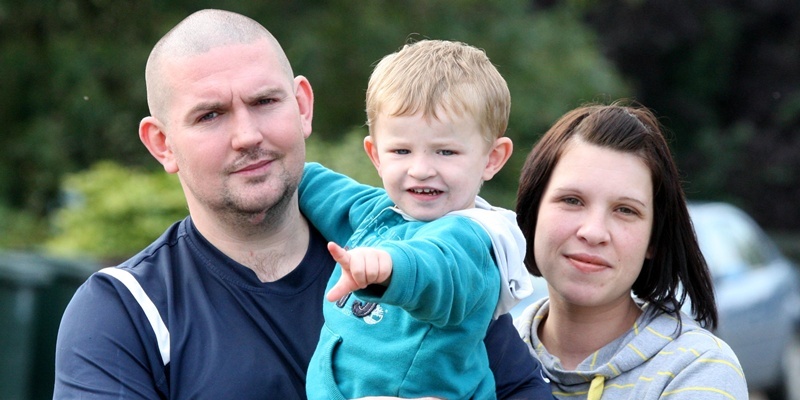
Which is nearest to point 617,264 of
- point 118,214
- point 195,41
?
point 195,41

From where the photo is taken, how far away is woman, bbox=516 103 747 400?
11.6 ft

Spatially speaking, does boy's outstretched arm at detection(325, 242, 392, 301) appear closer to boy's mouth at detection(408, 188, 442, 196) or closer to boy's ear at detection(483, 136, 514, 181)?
boy's mouth at detection(408, 188, 442, 196)

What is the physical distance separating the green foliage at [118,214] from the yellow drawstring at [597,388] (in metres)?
5.86

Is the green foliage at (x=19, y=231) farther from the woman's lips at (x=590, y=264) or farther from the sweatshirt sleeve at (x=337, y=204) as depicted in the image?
the woman's lips at (x=590, y=264)

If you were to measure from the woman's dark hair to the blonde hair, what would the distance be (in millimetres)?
510

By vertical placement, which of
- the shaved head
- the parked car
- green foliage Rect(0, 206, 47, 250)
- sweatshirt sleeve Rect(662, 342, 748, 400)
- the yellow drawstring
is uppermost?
the shaved head

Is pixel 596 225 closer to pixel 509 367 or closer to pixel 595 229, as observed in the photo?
pixel 595 229

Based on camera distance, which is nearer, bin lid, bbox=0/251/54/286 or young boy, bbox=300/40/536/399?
young boy, bbox=300/40/536/399

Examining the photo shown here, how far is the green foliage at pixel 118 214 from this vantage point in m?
9.14

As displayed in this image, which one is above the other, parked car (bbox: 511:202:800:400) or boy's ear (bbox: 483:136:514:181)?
boy's ear (bbox: 483:136:514:181)

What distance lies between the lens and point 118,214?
9.31m

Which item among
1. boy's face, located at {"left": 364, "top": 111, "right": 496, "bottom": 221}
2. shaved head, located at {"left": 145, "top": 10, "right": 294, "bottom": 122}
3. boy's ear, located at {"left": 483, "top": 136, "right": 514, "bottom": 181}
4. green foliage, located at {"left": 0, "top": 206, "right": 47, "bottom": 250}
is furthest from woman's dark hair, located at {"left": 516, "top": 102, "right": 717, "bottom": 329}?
green foliage, located at {"left": 0, "top": 206, "right": 47, "bottom": 250}

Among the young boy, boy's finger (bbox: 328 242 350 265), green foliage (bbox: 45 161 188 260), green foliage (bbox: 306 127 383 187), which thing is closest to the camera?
boy's finger (bbox: 328 242 350 265)

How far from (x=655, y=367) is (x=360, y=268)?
4.23ft
